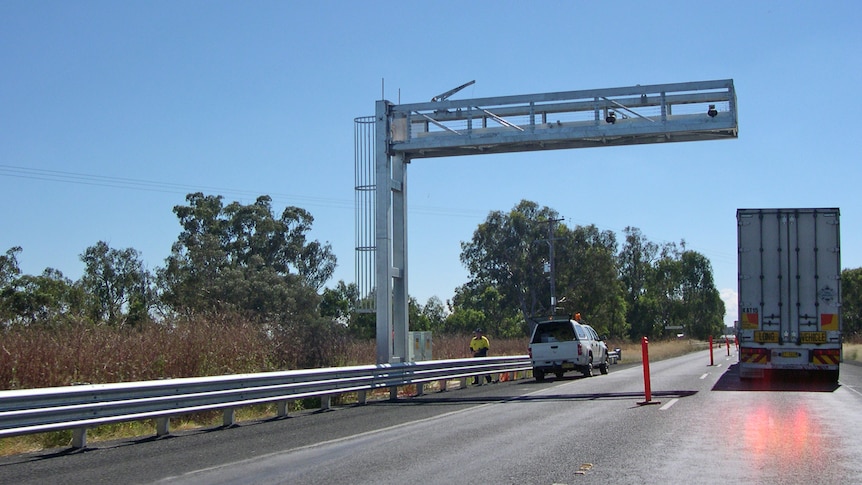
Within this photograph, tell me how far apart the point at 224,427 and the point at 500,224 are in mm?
58575

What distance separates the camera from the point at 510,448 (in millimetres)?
10492

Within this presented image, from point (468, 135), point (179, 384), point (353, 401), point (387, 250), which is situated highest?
point (468, 135)

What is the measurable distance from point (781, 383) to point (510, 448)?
44.7 ft

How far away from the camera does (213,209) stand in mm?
64062

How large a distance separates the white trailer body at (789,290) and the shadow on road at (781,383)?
1.45 ft

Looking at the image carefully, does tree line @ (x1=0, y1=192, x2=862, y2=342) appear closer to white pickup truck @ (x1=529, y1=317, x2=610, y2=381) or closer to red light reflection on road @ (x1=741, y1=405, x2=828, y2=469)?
white pickup truck @ (x1=529, y1=317, x2=610, y2=381)

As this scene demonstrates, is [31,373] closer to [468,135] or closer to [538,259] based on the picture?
[468,135]

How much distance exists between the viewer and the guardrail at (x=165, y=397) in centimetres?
1032

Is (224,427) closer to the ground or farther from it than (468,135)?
closer to the ground

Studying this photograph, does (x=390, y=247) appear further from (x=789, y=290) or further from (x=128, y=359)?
(x=789, y=290)

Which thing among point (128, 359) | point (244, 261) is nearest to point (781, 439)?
point (128, 359)

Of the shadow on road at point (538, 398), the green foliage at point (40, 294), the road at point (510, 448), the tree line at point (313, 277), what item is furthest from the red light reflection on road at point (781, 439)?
the tree line at point (313, 277)

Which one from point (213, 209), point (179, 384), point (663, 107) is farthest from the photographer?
point (213, 209)

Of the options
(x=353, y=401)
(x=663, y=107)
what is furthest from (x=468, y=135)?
(x=353, y=401)
